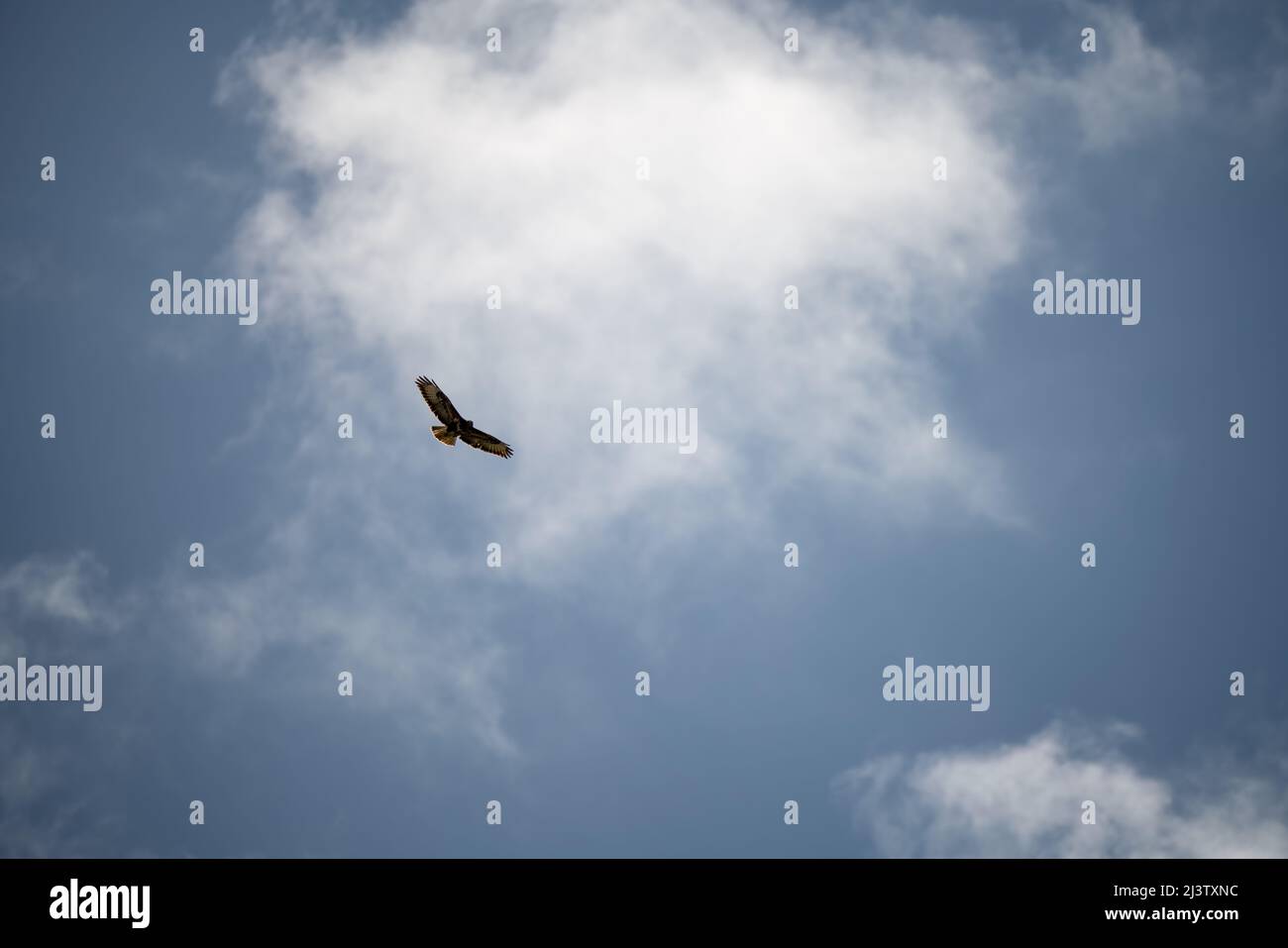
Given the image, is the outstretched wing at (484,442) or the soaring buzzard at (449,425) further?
the outstretched wing at (484,442)

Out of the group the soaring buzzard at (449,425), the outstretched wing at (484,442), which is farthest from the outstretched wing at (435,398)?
the outstretched wing at (484,442)

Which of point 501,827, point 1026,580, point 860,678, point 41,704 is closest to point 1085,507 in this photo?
point 1026,580

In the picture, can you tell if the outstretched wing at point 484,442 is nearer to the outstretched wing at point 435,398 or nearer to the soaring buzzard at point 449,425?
the soaring buzzard at point 449,425

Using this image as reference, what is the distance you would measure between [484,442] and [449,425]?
1.49 meters

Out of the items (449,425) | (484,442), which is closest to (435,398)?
(449,425)

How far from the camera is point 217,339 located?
600 ft

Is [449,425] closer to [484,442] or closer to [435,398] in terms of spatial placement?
[435,398]

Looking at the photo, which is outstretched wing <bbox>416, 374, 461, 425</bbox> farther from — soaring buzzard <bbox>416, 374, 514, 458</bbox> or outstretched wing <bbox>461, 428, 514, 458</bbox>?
outstretched wing <bbox>461, 428, 514, 458</bbox>

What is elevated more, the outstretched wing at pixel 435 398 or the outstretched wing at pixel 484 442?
the outstretched wing at pixel 435 398

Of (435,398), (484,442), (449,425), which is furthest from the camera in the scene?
(484,442)

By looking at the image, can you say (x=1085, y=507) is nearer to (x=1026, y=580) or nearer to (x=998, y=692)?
(x=1026, y=580)

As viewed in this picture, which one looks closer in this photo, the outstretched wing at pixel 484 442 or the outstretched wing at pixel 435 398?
the outstretched wing at pixel 435 398

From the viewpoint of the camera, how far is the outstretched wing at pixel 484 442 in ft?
133

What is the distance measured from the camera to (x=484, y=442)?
4112 cm
